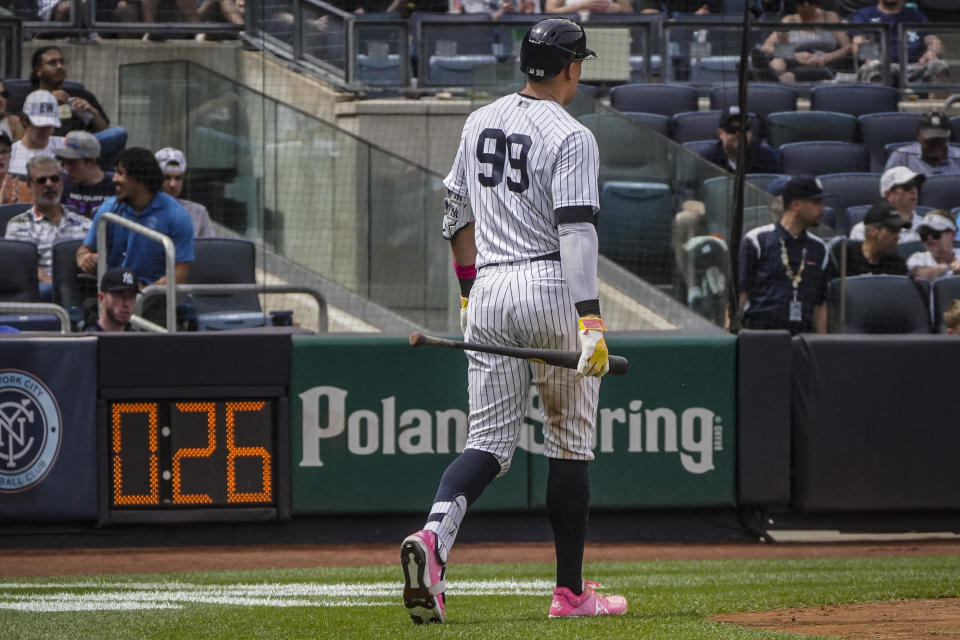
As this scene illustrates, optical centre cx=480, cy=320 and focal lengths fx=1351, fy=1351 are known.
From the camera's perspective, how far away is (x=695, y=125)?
36.1ft

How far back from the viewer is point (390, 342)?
767 cm

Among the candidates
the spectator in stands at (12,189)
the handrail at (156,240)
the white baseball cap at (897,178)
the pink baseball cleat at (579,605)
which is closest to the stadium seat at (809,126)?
the white baseball cap at (897,178)

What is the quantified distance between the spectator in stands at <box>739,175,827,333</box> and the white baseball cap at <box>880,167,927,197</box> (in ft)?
5.44

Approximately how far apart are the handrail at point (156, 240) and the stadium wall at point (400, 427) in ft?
1.15

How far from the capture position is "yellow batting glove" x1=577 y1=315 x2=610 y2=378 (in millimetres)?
4316

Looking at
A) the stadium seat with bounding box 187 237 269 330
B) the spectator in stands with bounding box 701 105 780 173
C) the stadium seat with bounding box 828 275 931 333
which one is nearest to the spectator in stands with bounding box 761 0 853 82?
the spectator in stands with bounding box 701 105 780 173

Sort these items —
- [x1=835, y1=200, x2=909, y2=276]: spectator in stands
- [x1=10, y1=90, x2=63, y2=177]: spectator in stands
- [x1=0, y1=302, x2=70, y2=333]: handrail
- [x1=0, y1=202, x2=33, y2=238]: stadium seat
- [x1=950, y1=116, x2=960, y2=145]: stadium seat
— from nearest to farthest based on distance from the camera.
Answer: [x1=0, y1=302, x2=70, y2=333]: handrail → [x1=835, y1=200, x2=909, y2=276]: spectator in stands → [x1=0, y1=202, x2=33, y2=238]: stadium seat → [x1=10, y1=90, x2=63, y2=177]: spectator in stands → [x1=950, y1=116, x2=960, y2=145]: stadium seat

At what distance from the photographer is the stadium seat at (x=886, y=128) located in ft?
38.0

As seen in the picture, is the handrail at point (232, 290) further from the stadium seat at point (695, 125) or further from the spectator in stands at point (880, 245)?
the stadium seat at point (695, 125)

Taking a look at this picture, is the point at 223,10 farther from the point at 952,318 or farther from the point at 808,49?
the point at 952,318

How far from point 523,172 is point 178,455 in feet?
12.0

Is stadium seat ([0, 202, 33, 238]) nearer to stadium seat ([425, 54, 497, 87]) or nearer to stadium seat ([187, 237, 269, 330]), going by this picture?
stadium seat ([187, 237, 269, 330])

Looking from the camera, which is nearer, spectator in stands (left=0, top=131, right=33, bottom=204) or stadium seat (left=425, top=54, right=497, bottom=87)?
spectator in stands (left=0, top=131, right=33, bottom=204)

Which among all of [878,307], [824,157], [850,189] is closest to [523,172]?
[878,307]
